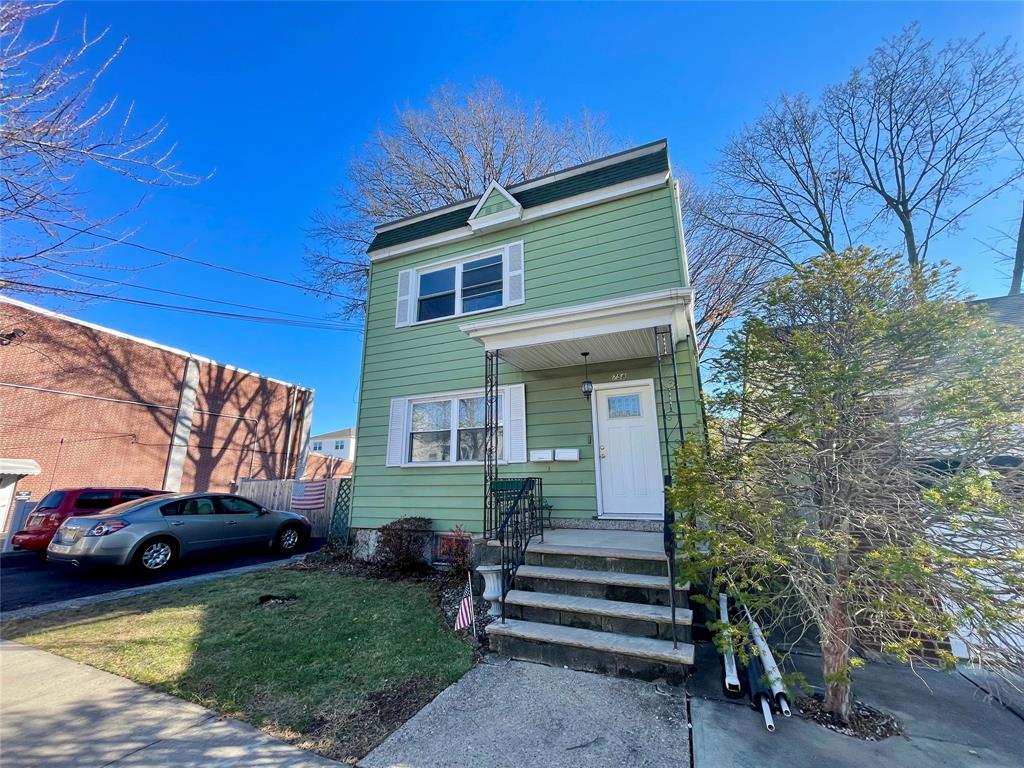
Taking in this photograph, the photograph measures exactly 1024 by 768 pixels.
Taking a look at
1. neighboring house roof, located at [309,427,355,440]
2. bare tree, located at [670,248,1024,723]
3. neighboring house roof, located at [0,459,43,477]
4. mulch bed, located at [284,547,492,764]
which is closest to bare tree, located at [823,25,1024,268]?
bare tree, located at [670,248,1024,723]

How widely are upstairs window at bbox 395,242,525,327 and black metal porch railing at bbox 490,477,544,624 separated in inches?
134

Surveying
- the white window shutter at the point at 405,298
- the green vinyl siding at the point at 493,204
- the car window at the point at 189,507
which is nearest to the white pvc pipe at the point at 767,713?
the white window shutter at the point at 405,298

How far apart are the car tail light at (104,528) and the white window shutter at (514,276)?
311 inches

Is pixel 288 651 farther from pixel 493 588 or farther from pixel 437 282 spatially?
pixel 437 282

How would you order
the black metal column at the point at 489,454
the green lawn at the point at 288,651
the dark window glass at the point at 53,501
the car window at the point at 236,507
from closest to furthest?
the green lawn at the point at 288,651 → the black metal column at the point at 489,454 → the car window at the point at 236,507 → the dark window glass at the point at 53,501

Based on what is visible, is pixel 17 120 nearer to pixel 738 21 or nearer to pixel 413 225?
pixel 413 225

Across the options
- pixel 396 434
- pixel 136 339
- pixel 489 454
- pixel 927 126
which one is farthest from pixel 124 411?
pixel 927 126

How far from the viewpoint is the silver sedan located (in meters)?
7.29

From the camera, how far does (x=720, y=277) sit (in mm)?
14688

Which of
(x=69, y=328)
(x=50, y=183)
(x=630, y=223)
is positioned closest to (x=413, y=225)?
(x=630, y=223)

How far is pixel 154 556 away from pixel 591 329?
8788 mm

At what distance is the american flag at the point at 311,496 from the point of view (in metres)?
12.5

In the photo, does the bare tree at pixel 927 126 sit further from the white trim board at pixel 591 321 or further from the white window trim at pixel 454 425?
the white window trim at pixel 454 425

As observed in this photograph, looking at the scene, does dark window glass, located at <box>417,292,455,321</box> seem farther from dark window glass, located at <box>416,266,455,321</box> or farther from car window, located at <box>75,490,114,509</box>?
car window, located at <box>75,490,114,509</box>
